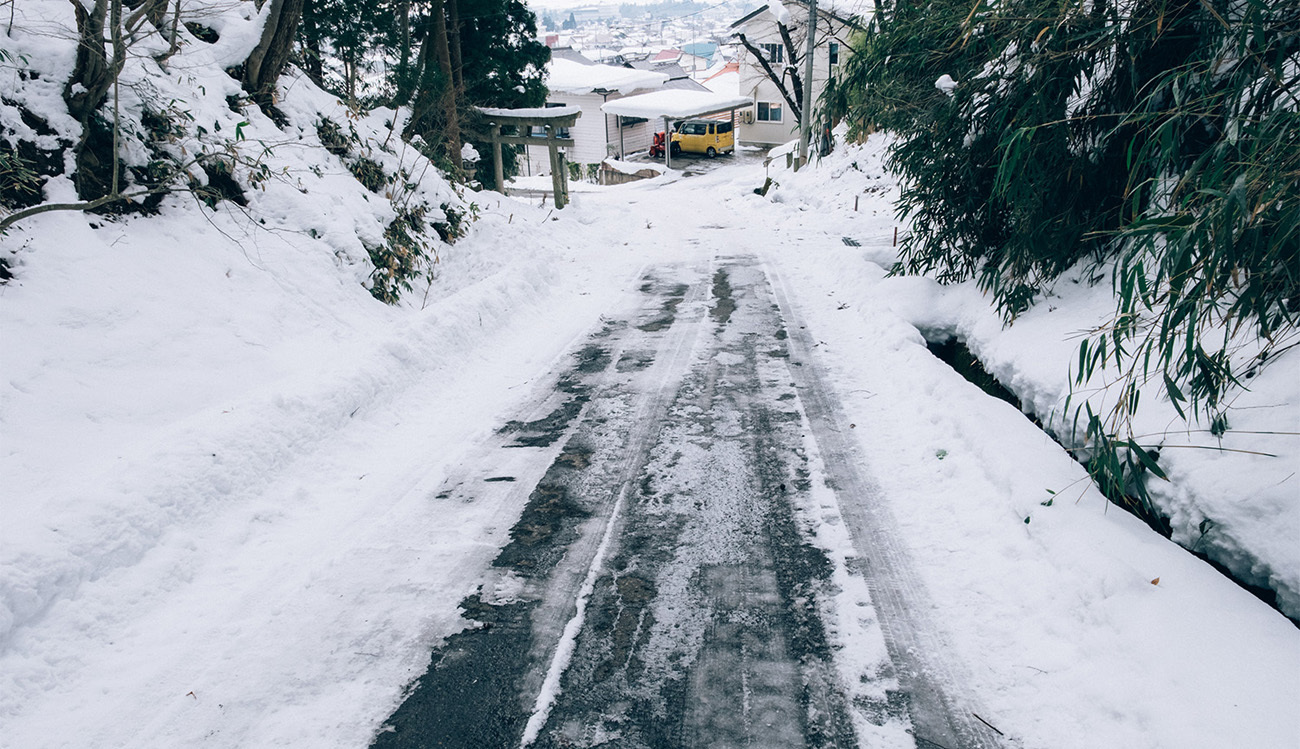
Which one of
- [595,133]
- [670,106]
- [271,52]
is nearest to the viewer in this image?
[271,52]

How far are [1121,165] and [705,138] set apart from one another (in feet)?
108

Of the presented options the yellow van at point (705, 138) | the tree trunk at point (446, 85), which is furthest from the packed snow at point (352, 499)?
the yellow van at point (705, 138)

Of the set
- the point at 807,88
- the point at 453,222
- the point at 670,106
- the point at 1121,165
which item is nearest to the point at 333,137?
the point at 453,222

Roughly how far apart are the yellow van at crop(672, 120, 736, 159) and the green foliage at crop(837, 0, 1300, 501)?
94.9ft

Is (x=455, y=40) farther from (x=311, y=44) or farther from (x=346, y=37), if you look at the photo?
(x=311, y=44)

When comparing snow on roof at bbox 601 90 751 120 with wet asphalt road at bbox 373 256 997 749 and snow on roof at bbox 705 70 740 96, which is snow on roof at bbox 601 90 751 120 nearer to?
snow on roof at bbox 705 70 740 96

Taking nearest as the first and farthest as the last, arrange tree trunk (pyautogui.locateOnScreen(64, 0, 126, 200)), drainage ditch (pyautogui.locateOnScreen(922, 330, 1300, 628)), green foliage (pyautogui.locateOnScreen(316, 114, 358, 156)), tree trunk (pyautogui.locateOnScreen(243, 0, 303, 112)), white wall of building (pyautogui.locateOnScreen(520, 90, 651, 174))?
drainage ditch (pyautogui.locateOnScreen(922, 330, 1300, 628))
tree trunk (pyautogui.locateOnScreen(64, 0, 126, 200))
tree trunk (pyautogui.locateOnScreen(243, 0, 303, 112))
green foliage (pyautogui.locateOnScreen(316, 114, 358, 156))
white wall of building (pyautogui.locateOnScreen(520, 90, 651, 174))

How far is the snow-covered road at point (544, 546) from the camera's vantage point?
2.89 metres

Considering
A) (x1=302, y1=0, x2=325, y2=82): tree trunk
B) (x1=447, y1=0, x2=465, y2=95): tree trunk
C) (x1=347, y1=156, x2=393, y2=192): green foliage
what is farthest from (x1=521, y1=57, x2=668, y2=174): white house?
(x1=347, y1=156, x2=393, y2=192): green foliage

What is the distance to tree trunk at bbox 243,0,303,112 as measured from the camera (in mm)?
9695

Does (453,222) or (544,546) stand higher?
(453,222)

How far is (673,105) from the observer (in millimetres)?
34344

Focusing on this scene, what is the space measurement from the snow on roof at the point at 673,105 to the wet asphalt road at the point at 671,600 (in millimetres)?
30035

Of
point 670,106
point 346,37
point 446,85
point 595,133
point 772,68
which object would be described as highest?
point 772,68
